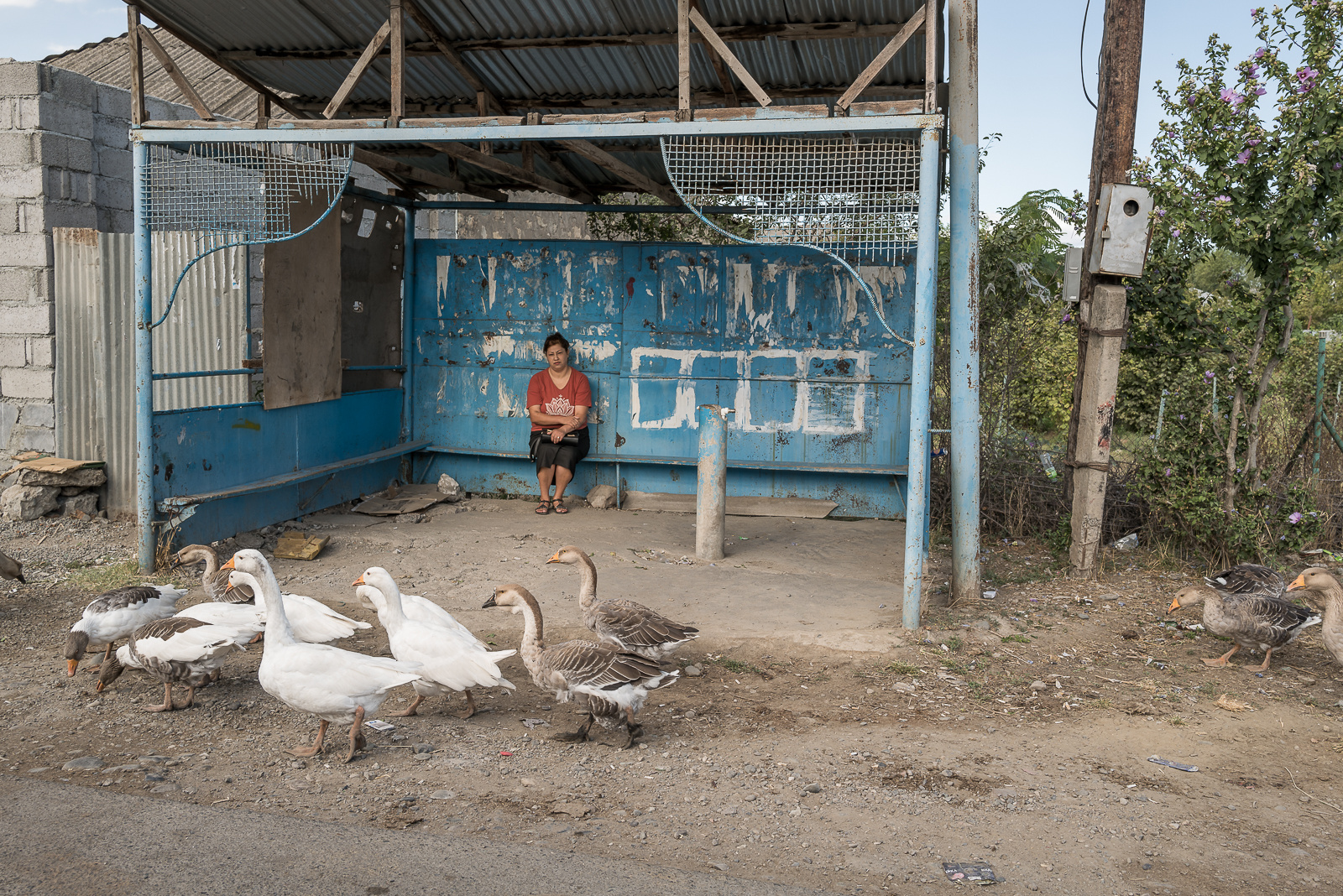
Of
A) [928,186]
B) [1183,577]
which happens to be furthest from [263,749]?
[1183,577]

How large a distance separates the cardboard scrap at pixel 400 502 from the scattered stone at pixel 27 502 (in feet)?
8.40

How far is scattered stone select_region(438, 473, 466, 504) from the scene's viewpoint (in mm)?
10117

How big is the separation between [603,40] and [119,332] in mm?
4981

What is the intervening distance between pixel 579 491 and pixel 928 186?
551 centimetres

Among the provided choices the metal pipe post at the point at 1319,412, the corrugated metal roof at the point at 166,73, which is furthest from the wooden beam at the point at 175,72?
the corrugated metal roof at the point at 166,73

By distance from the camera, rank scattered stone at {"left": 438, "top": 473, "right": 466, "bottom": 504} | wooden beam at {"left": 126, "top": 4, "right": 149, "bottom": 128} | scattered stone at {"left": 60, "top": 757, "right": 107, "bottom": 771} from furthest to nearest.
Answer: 1. scattered stone at {"left": 438, "top": 473, "right": 466, "bottom": 504}
2. wooden beam at {"left": 126, "top": 4, "right": 149, "bottom": 128}
3. scattered stone at {"left": 60, "top": 757, "right": 107, "bottom": 771}

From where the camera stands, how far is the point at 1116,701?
533cm

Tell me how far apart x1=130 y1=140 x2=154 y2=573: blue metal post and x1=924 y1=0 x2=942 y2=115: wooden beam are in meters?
5.56

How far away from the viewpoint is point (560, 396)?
9773 mm

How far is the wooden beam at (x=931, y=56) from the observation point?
5.92 metres

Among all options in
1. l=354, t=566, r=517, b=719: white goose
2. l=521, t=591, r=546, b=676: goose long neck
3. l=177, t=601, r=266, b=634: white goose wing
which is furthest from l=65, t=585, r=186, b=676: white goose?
l=521, t=591, r=546, b=676: goose long neck

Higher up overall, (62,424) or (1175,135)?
(1175,135)

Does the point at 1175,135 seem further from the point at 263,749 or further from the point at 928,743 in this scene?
the point at 263,749

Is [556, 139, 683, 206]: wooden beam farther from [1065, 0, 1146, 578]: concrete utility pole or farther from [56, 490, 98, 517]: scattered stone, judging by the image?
[56, 490, 98, 517]: scattered stone
